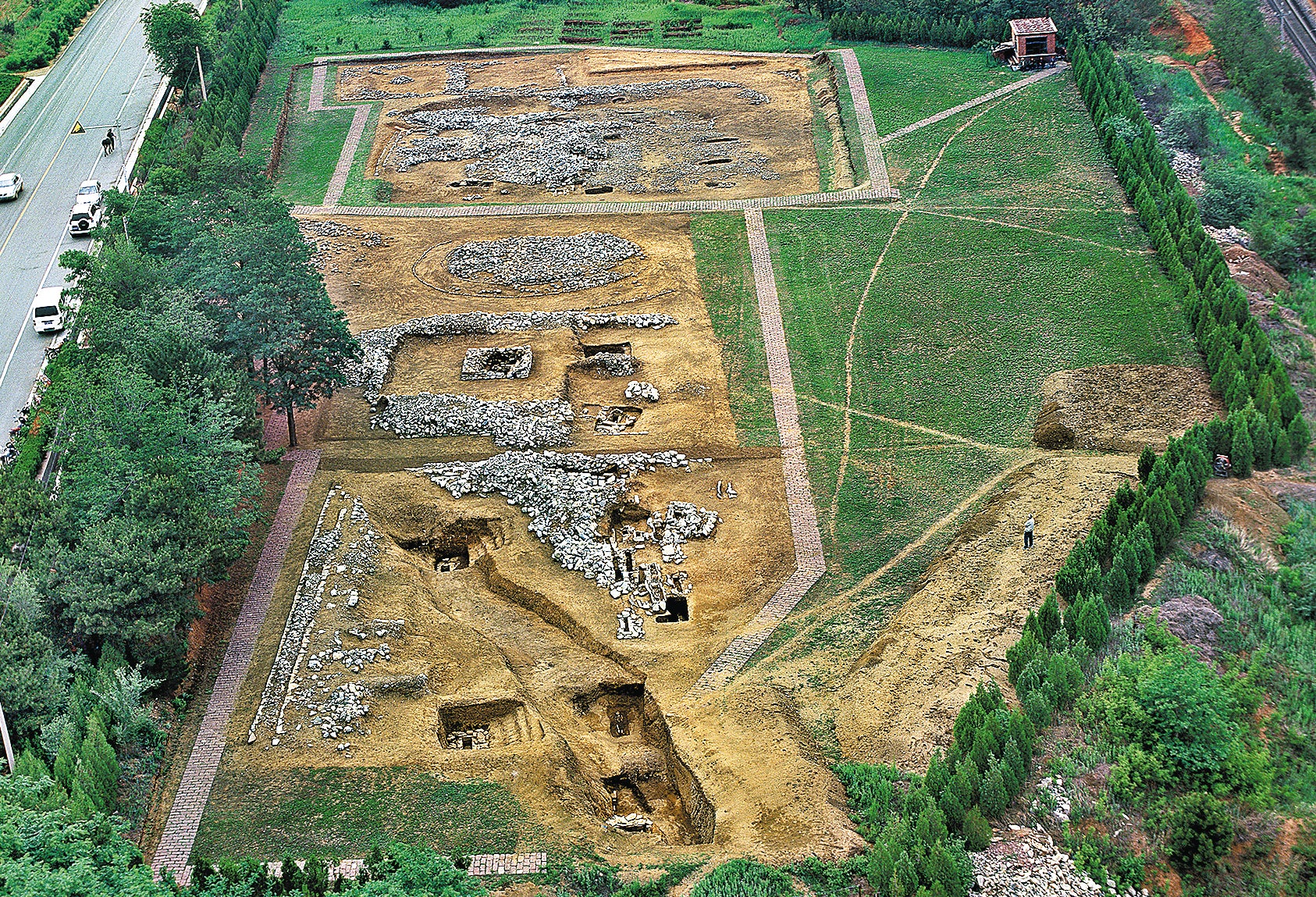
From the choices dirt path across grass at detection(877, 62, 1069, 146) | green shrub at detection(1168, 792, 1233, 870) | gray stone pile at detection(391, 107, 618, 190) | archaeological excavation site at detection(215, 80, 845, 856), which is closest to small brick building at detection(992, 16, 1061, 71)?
dirt path across grass at detection(877, 62, 1069, 146)

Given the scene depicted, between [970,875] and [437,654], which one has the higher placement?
[970,875]

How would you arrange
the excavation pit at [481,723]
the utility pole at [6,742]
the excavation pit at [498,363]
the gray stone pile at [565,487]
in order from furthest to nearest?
1. the excavation pit at [498,363]
2. the gray stone pile at [565,487]
3. the excavation pit at [481,723]
4. the utility pole at [6,742]

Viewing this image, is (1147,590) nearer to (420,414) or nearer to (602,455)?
(602,455)

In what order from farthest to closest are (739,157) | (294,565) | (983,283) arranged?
(739,157) < (983,283) < (294,565)

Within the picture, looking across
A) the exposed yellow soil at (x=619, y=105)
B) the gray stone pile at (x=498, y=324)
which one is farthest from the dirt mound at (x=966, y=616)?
the exposed yellow soil at (x=619, y=105)

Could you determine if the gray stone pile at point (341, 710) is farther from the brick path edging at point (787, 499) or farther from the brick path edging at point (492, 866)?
the brick path edging at point (787, 499)

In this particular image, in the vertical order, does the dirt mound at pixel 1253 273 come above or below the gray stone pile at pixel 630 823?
above

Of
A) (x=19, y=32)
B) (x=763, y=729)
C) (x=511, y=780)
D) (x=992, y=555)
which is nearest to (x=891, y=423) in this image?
(x=992, y=555)
